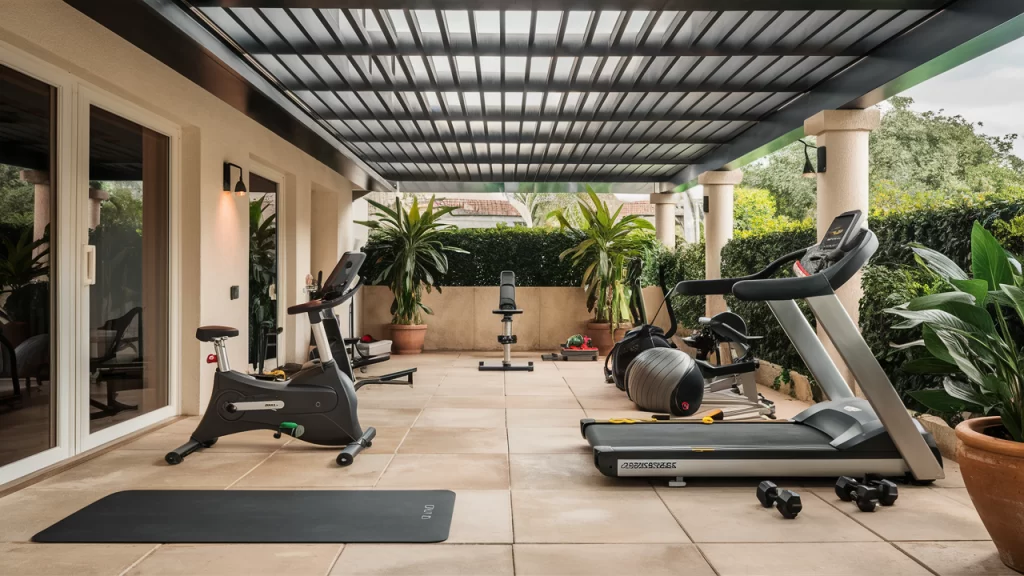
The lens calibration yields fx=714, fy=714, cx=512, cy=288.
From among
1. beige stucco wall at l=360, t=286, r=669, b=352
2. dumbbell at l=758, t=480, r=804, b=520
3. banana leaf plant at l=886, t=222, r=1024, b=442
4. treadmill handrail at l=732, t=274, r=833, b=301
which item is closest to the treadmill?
treadmill handrail at l=732, t=274, r=833, b=301

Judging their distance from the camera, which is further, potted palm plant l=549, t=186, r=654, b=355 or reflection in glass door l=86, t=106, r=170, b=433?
potted palm plant l=549, t=186, r=654, b=355

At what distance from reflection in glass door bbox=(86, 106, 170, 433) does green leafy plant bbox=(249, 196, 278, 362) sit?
1.57 meters

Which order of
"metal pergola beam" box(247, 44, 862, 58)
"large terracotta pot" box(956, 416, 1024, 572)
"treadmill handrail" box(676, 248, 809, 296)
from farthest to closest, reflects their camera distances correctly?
"metal pergola beam" box(247, 44, 862, 58)
"treadmill handrail" box(676, 248, 809, 296)
"large terracotta pot" box(956, 416, 1024, 572)

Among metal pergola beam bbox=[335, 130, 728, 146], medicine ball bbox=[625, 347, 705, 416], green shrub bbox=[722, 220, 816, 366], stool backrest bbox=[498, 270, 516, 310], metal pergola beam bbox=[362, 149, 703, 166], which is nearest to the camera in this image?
medicine ball bbox=[625, 347, 705, 416]

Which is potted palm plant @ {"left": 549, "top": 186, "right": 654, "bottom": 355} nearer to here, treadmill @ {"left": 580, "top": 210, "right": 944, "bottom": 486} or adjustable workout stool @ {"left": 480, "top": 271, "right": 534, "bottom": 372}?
adjustable workout stool @ {"left": 480, "top": 271, "right": 534, "bottom": 372}

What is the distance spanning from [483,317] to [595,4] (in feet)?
23.5

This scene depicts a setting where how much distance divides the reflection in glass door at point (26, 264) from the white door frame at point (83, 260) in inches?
8.7

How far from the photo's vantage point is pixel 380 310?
34.9 feet

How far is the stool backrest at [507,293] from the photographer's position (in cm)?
832

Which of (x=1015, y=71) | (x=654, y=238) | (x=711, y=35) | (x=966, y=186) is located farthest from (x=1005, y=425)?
(x=1015, y=71)

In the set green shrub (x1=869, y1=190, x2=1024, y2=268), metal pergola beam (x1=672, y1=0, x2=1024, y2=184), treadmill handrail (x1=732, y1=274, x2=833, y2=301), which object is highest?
metal pergola beam (x1=672, y1=0, x2=1024, y2=184)

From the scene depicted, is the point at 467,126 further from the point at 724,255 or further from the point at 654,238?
the point at 654,238

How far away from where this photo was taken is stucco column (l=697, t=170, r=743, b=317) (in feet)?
28.9

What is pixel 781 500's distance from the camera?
120 inches
